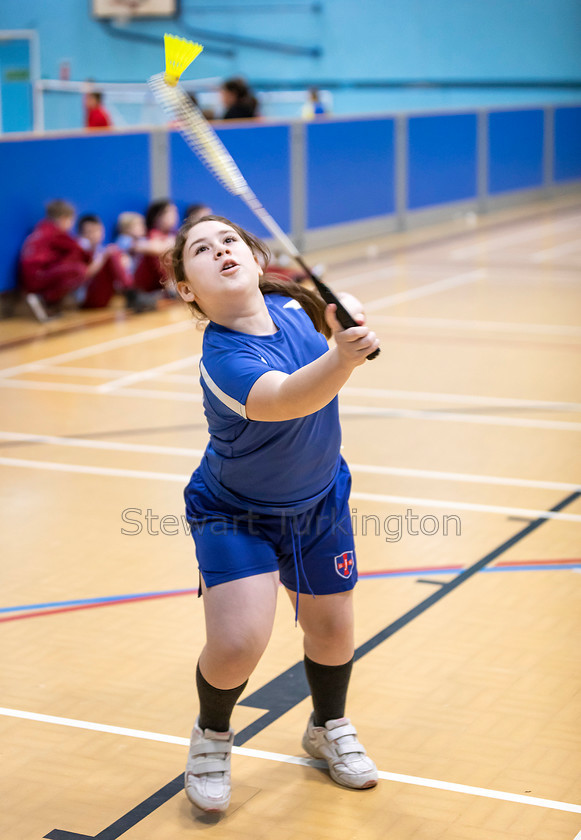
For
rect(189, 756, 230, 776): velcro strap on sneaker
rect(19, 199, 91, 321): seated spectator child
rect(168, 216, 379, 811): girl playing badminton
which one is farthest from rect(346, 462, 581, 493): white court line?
rect(19, 199, 91, 321): seated spectator child

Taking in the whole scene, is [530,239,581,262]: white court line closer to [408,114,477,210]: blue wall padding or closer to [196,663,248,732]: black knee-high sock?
[408,114,477,210]: blue wall padding

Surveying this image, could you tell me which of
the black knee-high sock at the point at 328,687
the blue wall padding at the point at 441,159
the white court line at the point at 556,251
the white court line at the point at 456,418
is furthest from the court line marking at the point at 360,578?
the blue wall padding at the point at 441,159

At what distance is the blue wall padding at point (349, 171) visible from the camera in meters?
15.1

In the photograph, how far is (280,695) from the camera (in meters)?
3.83

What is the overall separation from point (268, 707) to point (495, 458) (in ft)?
10.1

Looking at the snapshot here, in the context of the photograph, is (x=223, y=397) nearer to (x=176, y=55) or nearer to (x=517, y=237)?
(x=176, y=55)

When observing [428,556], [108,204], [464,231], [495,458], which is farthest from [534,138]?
[428,556]

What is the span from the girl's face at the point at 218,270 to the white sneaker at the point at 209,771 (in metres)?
1.09

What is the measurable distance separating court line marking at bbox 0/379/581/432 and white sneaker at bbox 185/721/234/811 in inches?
170

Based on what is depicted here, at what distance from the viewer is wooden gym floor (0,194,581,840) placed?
126 inches

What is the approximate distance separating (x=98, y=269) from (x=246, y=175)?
3.32 meters

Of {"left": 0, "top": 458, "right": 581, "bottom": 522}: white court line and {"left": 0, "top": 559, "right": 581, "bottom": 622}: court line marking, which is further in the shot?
{"left": 0, "top": 458, "right": 581, "bottom": 522}: white court line

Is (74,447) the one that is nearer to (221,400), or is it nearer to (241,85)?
(221,400)

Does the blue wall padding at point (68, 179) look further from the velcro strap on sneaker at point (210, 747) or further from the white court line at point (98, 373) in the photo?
the velcro strap on sneaker at point (210, 747)
